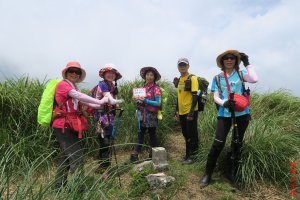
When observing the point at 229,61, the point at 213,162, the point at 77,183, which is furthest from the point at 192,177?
the point at 77,183

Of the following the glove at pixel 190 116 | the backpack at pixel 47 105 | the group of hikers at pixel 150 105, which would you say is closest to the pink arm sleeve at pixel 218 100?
the group of hikers at pixel 150 105

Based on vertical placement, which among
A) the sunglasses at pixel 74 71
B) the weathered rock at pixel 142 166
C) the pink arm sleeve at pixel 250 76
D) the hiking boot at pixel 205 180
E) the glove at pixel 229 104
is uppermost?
the sunglasses at pixel 74 71

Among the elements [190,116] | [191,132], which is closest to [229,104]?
[190,116]

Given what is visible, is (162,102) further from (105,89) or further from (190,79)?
(105,89)

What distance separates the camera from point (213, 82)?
193 inches

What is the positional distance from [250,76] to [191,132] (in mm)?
1809

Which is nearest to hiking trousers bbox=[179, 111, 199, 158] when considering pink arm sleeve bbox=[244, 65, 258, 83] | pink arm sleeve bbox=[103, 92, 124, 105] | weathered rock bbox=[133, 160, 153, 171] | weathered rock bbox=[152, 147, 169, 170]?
weathered rock bbox=[152, 147, 169, 170]

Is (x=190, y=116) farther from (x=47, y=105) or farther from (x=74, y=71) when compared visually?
(x=47, y=105)

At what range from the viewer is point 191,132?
5957mm

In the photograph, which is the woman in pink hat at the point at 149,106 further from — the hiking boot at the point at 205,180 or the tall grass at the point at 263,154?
the hiking boot at the point at 205,180

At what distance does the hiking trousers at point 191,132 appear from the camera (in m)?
5.88

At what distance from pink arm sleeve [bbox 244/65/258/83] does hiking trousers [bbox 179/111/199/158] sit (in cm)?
142

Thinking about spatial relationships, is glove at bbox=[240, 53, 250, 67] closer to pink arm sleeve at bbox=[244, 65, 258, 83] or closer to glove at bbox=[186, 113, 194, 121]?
pink arm sleeve at bbox=[244, 65, 258, 83]

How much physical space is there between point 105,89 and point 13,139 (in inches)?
82.8
